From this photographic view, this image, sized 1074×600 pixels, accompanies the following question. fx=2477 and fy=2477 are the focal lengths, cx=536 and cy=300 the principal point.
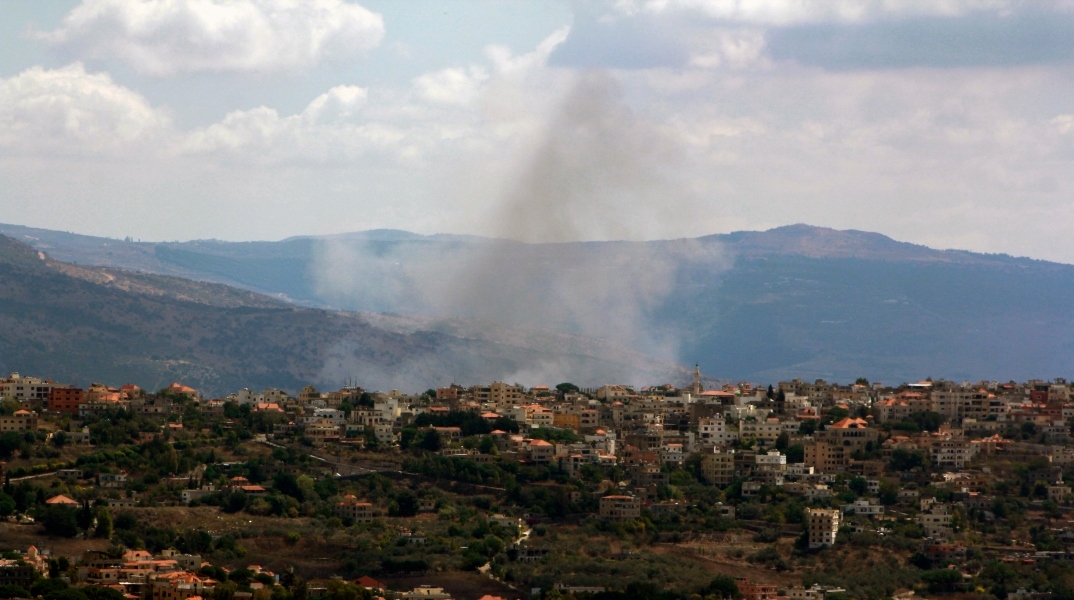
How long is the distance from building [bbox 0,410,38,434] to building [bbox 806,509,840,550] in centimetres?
2823

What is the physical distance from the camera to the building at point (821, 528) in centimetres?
7431

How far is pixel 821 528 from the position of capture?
7475 cm

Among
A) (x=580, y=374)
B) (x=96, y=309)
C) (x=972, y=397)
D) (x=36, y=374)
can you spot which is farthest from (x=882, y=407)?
(x=96, y=309)

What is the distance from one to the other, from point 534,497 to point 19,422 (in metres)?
19.3

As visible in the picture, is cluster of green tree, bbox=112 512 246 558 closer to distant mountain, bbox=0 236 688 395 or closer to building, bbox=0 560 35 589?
building, bbox=0 560 35 589

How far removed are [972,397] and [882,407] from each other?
368cm

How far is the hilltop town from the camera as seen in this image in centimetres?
6850

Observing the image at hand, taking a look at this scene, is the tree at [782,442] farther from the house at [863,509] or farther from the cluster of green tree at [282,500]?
the cluster of green tree at [282,500]

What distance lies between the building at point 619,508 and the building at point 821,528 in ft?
18.6

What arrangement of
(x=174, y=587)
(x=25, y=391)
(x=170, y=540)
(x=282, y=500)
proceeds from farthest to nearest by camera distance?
(x=25, y=391) < (x=282, y=500) < (x=170, y=540) < (x=174, y=587)

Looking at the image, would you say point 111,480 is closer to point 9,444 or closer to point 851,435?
point 9,444

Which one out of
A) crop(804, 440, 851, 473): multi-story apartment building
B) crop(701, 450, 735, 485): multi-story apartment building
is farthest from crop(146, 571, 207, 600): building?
crop(804, 440, 851, 473): multi-story apartment building

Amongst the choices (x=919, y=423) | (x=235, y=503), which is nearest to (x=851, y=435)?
(x=919, y=423)

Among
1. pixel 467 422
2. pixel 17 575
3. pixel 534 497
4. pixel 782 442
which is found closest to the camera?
pixel 17 575
